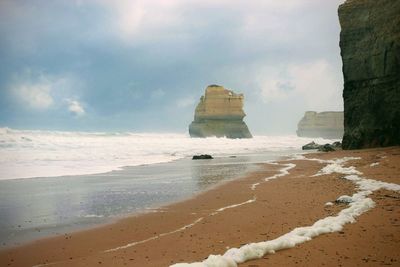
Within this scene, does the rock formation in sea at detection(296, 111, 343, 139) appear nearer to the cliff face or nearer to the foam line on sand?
the cliff face

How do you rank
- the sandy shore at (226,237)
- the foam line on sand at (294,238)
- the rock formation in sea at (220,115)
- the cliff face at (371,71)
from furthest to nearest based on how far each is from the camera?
1. the rock formation in sea at (220,115)
2. the cliff face at (371,71)
3. the sandy shore at (226,237)
4. the foam line on sand at (294,238)

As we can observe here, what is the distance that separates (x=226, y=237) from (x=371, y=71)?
25.5 m

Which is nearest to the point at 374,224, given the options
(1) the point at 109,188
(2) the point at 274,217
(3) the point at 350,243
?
(3) the point at 350,243

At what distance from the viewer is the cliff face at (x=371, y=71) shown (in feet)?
84.1

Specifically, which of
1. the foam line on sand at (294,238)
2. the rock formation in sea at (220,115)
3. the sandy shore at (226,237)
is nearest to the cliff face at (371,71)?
the sandy shore at (226,237)

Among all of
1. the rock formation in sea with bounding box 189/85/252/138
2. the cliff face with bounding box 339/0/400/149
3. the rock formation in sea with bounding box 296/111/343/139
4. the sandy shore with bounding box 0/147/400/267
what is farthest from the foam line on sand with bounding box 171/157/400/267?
the rock formation in sea with bounding box 296/111/343/139

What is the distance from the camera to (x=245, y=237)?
636 cm

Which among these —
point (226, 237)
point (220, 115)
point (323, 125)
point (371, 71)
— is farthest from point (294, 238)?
point (323, 125)

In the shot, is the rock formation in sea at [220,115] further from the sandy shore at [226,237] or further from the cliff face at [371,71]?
the sandy shore at [226,237]

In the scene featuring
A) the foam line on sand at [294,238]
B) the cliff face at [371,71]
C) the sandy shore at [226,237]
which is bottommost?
the sandy shore at [226,237]

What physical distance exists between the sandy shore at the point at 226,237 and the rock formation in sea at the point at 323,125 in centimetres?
12946

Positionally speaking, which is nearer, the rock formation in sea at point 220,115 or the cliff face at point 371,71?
the cliff face at point 371,71

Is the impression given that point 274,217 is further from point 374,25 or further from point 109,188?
point 374,25

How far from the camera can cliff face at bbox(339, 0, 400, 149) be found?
25641 millimetres
